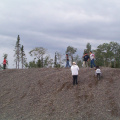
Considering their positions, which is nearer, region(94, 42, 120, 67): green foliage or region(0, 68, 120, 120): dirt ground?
region(0, 68, 120, 120): dirt ground

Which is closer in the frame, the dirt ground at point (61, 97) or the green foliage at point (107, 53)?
the dirt ground at point (61, 97)

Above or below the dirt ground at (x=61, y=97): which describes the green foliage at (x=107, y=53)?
above

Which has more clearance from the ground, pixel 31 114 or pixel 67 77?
pixel 67 77

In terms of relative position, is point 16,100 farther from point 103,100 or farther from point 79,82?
point 103,100

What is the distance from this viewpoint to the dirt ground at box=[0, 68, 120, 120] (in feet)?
Answer: 28.2

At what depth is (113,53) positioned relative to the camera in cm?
6288

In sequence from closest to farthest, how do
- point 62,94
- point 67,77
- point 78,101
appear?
point 78,101, point 62,94, point 67,77

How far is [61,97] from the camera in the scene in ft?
33.5

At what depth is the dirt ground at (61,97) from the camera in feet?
28.2

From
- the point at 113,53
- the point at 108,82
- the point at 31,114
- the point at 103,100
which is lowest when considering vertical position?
the point at 31,114

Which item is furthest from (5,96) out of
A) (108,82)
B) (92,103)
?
(108,82)

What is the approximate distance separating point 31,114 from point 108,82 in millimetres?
5259

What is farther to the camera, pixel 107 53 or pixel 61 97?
pixel 107 53

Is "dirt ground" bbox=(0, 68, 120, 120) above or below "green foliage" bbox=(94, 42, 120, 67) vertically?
below
